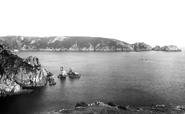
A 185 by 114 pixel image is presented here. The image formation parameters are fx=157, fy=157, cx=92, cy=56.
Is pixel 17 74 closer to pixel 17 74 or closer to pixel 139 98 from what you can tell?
pixel 17 74

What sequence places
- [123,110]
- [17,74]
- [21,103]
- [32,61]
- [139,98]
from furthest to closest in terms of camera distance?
1. [32,61]
2. [17,74]
3. [139,98]
4. [21,103]
5. [123,110]

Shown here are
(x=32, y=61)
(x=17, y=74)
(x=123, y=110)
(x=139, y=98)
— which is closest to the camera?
(x=123, y=110)

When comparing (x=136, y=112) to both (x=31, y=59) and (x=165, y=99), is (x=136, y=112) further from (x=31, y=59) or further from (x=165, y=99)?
(x=31, y=59)

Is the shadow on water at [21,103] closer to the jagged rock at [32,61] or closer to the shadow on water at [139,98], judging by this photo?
the jagged rock at [32,61]

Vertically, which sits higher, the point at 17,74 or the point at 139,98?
the point at 17,74

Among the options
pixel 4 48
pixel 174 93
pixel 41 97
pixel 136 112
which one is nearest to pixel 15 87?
pixel 41 97

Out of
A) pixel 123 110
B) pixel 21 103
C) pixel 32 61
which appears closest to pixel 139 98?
pixel 123 110

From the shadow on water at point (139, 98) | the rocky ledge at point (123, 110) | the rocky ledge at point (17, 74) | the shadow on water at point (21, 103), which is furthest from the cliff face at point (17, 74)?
the shadow on water at point (139, 98)
